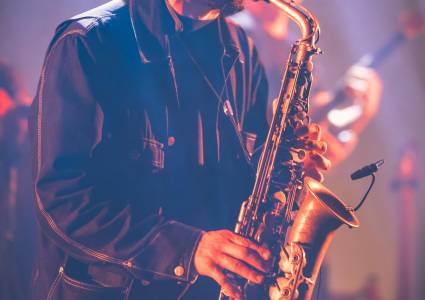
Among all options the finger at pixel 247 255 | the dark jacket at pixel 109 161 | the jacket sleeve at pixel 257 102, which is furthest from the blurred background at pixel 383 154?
the finger at pixel 247 255

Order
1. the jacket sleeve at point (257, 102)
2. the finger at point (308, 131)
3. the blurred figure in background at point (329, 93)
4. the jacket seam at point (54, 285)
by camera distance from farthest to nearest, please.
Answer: the blurred figure in background at point (329, 93) → the jacket sleeve at point (257, 102) → the finger at point (308, 131) → the jacket seam at point (54, 285)

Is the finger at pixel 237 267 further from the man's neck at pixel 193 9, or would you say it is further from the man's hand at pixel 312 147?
the man's neck at pixel 193 9

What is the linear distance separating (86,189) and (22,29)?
2526 mm

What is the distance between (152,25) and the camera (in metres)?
Answer: 2.15

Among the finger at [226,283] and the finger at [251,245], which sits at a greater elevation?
the finger at [251,245]

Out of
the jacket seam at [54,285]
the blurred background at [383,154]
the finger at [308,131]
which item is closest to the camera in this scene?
the jacket seam at [54,285]

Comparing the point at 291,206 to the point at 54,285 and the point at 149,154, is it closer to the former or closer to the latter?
the point at 149,154

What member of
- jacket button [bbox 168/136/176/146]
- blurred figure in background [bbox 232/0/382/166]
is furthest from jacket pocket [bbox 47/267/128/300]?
blurred figure in background [bbox 232/0/382/166]

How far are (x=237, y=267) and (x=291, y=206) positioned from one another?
481 millimetres

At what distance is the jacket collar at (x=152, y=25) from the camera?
2115mm

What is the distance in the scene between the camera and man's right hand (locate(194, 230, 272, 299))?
1895 mm

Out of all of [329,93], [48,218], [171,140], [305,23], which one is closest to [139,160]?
[171,140]

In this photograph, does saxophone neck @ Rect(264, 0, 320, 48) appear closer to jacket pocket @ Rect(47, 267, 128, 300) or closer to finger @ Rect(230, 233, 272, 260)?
finger @ Rect(230, 233, 272, 260)

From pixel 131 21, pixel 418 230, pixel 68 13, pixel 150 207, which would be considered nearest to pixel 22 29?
pixel 68 13
